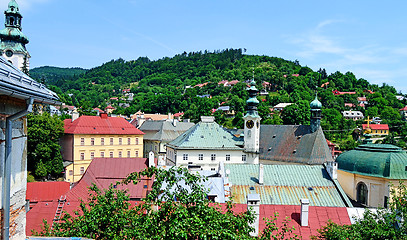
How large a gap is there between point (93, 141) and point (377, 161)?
129 feet

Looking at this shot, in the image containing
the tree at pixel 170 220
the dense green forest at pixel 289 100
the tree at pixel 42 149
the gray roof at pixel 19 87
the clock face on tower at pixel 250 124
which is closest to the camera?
the gray roof at pixel 19 87

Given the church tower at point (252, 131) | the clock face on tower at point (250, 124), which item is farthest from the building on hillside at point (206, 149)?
the clock face on tower at point (250, 124)

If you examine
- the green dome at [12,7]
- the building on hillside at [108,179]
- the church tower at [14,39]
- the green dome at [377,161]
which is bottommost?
the building on hillside at [108,179]

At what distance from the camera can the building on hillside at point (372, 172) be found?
2319 cm

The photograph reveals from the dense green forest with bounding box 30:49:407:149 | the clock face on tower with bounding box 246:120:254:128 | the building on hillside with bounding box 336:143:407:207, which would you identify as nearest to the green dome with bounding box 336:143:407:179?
the building on hillside with bounding box 336:143:407:207

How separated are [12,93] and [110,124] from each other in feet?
165

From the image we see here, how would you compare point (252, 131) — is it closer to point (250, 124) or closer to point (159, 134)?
point (250, 124)

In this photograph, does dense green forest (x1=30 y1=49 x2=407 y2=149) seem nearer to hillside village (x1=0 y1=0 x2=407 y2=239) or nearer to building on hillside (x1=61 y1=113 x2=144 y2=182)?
hillside village (x1=0 y1=0 x2=407 y2=239)

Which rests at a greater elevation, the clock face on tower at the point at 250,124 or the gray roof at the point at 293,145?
the clock face on tower at the point at 250,124

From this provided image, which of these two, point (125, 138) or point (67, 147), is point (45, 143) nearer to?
point (67, 147)

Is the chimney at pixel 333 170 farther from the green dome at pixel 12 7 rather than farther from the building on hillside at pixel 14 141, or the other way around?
the green dome at pixel 12 7

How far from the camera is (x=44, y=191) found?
99.3 ft

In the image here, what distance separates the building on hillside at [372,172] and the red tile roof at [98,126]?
119 ft

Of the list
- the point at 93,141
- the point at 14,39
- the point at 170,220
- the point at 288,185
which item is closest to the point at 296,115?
the point at 93,141
